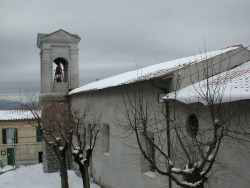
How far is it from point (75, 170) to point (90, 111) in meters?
4.61

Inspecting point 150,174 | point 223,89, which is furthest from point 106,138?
point 223,89

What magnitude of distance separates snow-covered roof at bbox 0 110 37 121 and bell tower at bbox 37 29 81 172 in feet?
37.4

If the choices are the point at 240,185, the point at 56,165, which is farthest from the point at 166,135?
the point at 56,165

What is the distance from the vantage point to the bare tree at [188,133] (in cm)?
544

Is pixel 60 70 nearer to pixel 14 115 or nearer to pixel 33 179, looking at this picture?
pixel 33 179

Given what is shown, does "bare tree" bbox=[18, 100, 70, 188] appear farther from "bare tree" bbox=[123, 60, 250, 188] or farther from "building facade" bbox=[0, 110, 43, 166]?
"building facade" bbox=[0, 110, 43, 166]

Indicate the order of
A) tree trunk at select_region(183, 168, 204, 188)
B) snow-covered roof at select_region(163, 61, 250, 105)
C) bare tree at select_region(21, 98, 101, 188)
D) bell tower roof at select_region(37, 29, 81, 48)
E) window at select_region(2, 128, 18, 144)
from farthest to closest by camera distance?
1. window at select_region(2, 128, 18, 144)
2. bell tower roof at select_region(37, 29, 81, 48)
3. bare tree at select_region(21, 98, 101, 188)
4. snow-covered roof at select_region(163, 61, 250, 105)
5. tree trunk at select_region(183, 168, 204, 188)

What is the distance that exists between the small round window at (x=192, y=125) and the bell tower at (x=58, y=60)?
12.5 metres

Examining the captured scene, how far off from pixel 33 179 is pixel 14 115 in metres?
14.1

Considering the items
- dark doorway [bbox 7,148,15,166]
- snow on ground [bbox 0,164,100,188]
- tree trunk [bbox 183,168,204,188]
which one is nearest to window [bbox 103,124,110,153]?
snow on ground [bbox 0,164,100,188]

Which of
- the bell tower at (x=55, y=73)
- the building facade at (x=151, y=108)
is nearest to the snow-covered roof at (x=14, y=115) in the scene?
the bell tower at (x=55, y=73)

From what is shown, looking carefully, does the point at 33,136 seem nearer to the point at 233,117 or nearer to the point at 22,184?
the point at 22,184

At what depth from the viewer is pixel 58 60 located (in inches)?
777

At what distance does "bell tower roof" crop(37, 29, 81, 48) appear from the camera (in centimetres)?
1852
